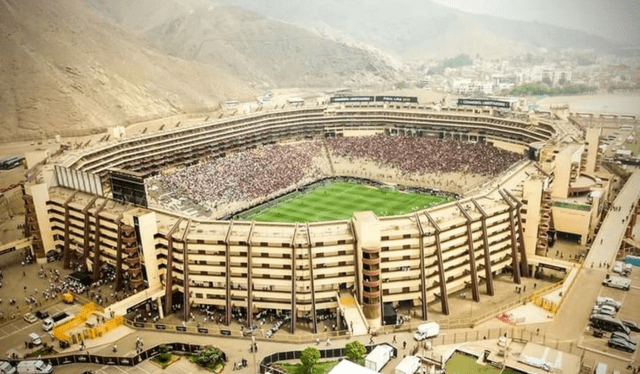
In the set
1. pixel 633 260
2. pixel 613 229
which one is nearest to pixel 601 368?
pixel 633 260

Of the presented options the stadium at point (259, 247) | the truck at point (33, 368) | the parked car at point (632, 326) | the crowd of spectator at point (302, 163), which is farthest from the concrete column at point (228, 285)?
the parked car at point (632, 326)

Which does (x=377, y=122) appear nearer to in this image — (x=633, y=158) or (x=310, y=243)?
(x=633, y=158)

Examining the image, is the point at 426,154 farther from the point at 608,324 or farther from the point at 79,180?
the point at 79,180

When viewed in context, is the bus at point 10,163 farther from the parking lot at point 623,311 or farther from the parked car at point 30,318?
the parking lot at point 623,311

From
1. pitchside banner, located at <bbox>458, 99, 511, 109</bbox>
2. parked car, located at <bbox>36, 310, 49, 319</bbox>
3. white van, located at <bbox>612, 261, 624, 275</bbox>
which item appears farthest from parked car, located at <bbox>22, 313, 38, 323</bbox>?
pitchside banner, located at <bbox>458, 99, 511, 109</bbox>

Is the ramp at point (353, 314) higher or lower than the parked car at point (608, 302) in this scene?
lower

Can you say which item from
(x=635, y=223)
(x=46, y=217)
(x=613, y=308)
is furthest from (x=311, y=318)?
(x=635, y=223)
